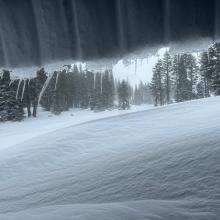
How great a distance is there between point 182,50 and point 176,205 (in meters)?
2.95

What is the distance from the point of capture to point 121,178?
5.71 m

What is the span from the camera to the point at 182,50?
1570 millimetres

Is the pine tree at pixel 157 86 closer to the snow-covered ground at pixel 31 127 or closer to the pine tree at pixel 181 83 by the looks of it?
the pine tree at pixel 181 83

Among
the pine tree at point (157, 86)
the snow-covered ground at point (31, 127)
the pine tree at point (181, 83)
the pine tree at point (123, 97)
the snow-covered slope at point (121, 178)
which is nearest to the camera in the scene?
the snow-covered slope at point (121, 178)

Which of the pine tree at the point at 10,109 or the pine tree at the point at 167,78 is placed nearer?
the pine tree at the point at 10,109

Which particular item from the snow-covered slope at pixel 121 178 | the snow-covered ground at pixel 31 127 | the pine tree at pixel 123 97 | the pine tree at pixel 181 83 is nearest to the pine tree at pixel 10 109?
the snow-covered ground at pixel 31 127

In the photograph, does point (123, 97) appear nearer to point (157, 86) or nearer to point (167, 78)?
point (157, 86)

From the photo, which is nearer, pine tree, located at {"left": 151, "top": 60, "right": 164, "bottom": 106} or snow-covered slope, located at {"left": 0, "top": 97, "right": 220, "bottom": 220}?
snow-covered slope, located at {"left": 0, "top": 97, "right": 220, "bottom": 220}

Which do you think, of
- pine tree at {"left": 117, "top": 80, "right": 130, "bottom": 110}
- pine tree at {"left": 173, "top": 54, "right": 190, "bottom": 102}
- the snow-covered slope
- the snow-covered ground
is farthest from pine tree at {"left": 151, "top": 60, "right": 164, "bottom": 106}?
the snow-covered slope

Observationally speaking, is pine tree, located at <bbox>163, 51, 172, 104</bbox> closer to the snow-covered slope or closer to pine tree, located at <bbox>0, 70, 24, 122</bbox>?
pine tree, located at <bbox>0, 70, 24, 122</bbox>

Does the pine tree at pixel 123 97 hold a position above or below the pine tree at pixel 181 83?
below

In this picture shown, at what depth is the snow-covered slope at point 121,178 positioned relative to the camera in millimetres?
4344

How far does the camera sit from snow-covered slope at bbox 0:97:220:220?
4.34 m

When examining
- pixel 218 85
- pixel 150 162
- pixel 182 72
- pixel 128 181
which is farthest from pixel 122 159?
pixel 182 72
